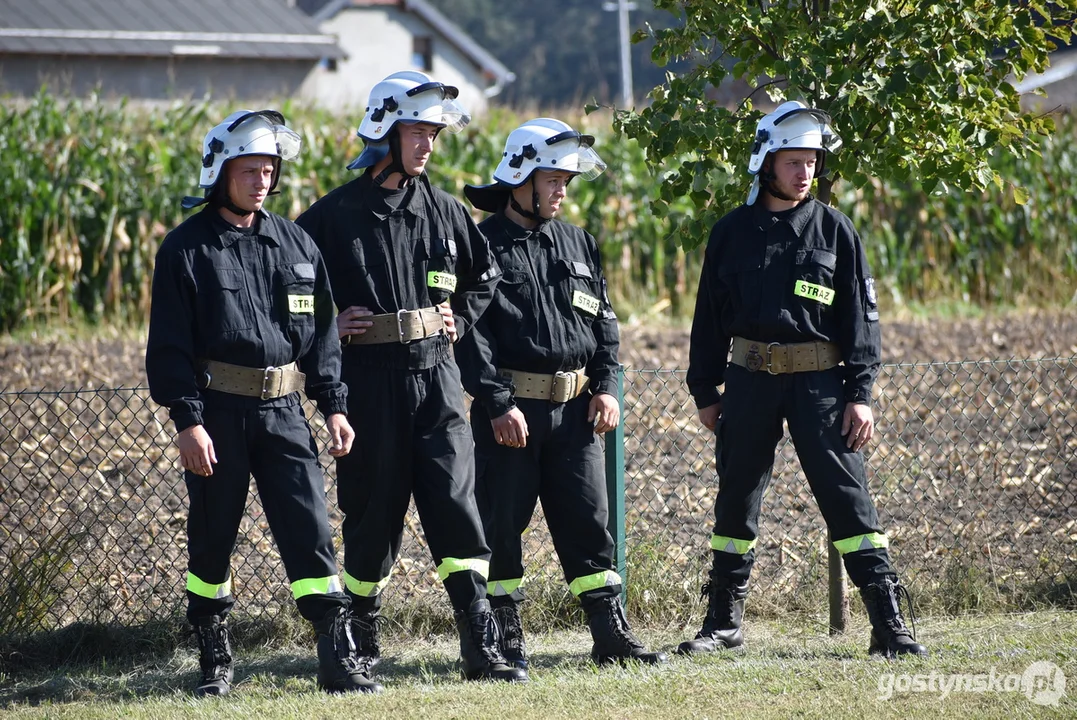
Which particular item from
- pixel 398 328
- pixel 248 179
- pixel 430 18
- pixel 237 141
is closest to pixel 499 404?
pixel 398 328

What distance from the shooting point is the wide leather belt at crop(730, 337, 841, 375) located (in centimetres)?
508

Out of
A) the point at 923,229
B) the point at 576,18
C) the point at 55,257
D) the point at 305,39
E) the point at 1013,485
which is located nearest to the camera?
the point at 1013,485

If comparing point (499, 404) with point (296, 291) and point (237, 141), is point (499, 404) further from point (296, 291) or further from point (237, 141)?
point (237, 141)

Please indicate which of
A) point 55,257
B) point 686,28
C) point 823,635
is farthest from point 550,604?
point 55,257

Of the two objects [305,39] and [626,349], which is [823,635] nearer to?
[626,349]

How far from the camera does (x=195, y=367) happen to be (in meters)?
4.70

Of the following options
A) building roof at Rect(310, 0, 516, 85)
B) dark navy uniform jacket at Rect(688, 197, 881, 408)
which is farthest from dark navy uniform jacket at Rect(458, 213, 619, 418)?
building roof at Rect(310, 0, 516, 85)

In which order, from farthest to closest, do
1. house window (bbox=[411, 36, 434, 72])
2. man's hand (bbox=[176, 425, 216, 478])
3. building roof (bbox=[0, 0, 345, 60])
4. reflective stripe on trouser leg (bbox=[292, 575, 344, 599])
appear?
house window (bbox=[411, 36, 434, 72]) < building roof (bbox=[0, 0, 345, 60]) < reflective stripe on trouser leg (bbox=[292, 575, 344, 599]) < man's hand (bbox=[176, 425, 216, 478])

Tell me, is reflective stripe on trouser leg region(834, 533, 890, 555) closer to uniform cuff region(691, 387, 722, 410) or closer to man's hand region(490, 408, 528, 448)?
uniform cuff region(691, 387, 722, 410)

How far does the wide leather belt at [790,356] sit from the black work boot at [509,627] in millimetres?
1447

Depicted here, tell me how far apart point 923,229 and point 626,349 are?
5.63 m

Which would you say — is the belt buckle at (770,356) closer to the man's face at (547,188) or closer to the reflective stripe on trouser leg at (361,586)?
the man's face at (547,188)

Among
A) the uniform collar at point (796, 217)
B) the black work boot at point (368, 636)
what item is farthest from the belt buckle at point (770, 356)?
the black work boot at point (368, 636)

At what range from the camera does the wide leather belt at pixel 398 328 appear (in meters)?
4.95
